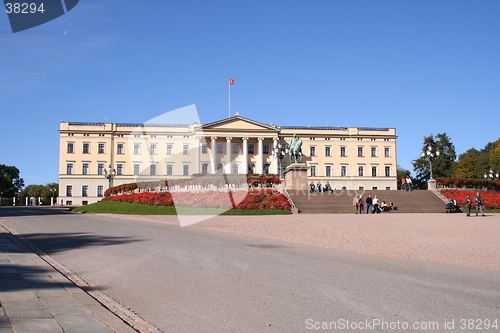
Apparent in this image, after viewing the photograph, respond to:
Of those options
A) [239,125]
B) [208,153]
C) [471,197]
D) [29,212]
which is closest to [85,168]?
[208,153]

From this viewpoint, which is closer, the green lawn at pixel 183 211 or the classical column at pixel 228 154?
the green lawn at pixel 183 211

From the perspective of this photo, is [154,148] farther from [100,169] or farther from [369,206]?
[369,206]

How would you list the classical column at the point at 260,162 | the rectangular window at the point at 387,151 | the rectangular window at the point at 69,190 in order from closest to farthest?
the classical column at the point at 260,162 < the rectangular window at the point at 69,190 < the rectangular window at the point at 387,151

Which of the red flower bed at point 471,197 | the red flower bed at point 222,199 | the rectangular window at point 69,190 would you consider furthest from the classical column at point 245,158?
the red flower bed at point 471,197

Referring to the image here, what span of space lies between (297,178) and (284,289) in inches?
1514

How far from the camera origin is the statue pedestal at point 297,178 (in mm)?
46156

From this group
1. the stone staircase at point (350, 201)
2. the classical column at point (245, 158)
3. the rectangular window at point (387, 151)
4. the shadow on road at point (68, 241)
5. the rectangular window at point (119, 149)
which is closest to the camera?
the shadow on road at point (68, 241)

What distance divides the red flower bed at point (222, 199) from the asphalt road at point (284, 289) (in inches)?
911

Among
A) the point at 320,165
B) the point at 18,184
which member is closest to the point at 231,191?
the point at 320,165

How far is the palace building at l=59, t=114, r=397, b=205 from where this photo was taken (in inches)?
3319

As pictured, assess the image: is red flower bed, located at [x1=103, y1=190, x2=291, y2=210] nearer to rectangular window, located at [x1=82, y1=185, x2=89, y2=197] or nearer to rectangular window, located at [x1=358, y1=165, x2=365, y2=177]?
rectangular window, located at [x1=82, y1=185, x2=89, y2=197]

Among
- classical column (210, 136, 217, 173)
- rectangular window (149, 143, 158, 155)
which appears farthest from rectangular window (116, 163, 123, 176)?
classical column (210, 136, 217, 173)

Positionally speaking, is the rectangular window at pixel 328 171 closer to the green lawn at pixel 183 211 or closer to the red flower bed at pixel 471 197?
the red flower bed at pixel 471 197

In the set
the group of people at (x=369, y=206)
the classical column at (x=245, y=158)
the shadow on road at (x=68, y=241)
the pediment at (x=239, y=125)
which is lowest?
the shadow on road at (x=68, y=241)
